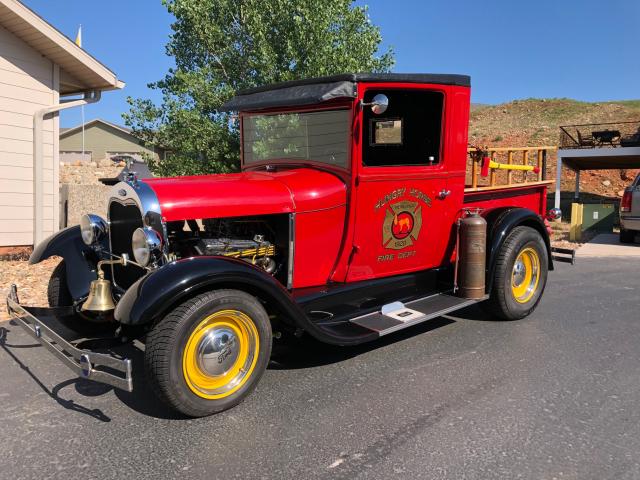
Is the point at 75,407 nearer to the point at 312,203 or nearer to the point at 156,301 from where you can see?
the point at 156,301

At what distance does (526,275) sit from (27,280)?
585 cm

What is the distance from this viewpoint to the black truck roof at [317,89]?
12.1 feet

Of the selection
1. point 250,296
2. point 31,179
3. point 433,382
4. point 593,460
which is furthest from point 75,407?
point 31,179

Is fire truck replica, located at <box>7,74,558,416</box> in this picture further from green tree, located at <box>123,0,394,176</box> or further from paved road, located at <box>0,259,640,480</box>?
green tree, located at <box>123,0,394,176</box>

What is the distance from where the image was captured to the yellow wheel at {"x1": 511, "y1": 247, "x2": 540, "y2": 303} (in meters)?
4.99

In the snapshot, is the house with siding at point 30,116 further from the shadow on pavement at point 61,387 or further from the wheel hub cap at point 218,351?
the wheel hub cap at point 218,351

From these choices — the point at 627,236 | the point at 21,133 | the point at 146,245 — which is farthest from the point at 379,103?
the point at 627,236

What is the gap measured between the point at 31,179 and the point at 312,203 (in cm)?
621

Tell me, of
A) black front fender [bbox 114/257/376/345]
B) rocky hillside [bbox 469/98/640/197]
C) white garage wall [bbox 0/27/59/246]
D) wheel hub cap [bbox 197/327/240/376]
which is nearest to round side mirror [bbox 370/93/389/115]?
black front fender [bbox 114/257/376/345]

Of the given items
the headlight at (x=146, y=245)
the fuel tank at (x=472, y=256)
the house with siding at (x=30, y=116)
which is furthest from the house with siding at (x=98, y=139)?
the headlight at (x=146, y=245)

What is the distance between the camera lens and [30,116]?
790cm

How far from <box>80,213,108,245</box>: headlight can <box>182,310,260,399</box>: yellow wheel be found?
1.27m

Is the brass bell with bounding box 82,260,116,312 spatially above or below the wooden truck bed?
below

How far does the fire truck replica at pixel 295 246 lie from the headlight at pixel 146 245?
0.01 meters
